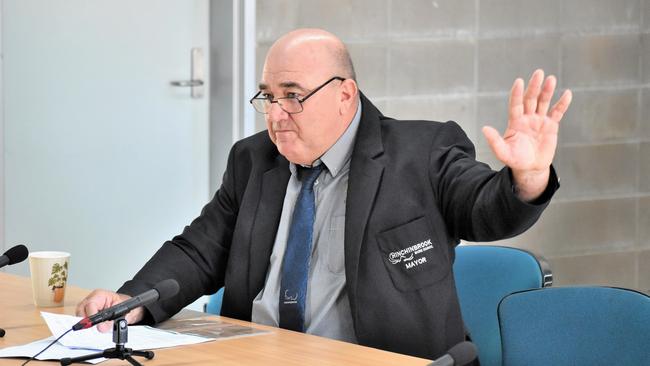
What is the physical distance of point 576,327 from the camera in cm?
233

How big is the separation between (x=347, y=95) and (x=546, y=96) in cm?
70

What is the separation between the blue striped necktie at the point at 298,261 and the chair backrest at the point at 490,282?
0.61 m

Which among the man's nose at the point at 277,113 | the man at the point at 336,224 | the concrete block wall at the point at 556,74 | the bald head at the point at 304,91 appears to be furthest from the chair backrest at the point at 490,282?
the concrete block wall at the point at 556,74

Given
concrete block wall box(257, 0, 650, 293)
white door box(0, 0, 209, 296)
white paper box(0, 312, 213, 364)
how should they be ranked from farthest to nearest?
1. concrete block wall box(257, 0, 650, 293)
2. white door box(0, 0, 209, 296)
3. white paper box(0, 312, 213, 364)

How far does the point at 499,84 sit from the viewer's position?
5.56 meters

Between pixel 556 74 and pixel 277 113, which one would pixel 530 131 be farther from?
pixel 556 74

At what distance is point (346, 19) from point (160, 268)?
2576 millimetres

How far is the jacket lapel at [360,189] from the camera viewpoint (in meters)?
2.47

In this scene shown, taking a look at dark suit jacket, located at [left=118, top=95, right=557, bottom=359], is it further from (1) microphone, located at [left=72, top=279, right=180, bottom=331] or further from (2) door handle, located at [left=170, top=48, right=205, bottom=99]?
(2) door handle, located at [left=170, top=48, right=205, bottom=99]

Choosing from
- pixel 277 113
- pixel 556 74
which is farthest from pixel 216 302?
pixel 556 74

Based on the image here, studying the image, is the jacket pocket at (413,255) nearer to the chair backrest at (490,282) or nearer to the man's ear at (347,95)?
the man's ear at (347,95)

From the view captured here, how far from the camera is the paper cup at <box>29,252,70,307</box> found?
2557mm

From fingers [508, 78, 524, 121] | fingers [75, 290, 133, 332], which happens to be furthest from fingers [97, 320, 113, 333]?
fingers [508, 78, 524, 121]

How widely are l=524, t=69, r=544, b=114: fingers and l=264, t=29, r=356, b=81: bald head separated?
635 mm
